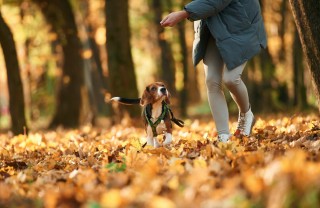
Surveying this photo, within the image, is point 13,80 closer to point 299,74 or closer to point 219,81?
point 219,81

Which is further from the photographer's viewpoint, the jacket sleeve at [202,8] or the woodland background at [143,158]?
the jacket sleeve at [202,8]

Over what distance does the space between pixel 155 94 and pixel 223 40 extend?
0.92 metres

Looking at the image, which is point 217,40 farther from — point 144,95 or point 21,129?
point 21,129

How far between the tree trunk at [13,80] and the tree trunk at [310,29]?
486cm

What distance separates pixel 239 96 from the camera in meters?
6.63

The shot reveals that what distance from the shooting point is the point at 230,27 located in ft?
20.3

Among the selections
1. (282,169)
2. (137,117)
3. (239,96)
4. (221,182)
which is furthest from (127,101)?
(137,117)

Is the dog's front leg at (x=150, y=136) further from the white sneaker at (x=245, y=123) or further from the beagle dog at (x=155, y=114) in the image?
the white sneaker at (x=245, y=123)

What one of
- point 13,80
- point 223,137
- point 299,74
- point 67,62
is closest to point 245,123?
point 223,137

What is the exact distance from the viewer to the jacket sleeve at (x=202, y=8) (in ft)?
19.4

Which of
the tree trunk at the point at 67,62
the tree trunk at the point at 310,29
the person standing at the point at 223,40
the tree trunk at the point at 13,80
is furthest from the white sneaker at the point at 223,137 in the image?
the tree trunk at the point at 67,62

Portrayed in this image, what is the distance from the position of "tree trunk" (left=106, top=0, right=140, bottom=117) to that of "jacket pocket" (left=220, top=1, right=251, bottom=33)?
6375 millimetres

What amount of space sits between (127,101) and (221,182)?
127 inches

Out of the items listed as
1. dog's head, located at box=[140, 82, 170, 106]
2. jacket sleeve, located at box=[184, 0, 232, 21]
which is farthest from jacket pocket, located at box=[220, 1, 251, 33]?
dog's head, located at box=[140, 82, 170, 106]
